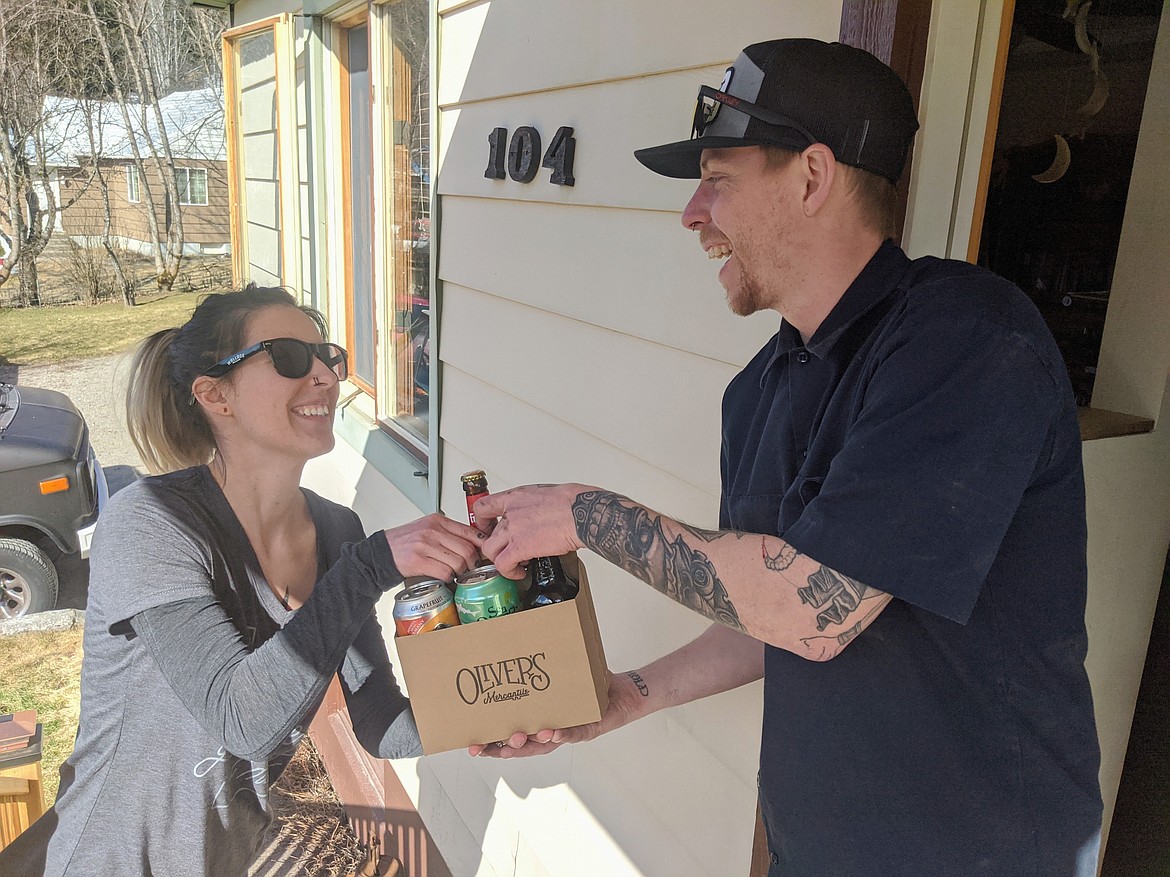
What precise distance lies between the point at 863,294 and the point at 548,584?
2.27ft

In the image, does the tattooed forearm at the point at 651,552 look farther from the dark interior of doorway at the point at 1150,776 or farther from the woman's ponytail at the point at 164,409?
the dark interior of doorway at the point at 1150,776

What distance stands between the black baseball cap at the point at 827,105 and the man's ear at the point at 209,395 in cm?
119

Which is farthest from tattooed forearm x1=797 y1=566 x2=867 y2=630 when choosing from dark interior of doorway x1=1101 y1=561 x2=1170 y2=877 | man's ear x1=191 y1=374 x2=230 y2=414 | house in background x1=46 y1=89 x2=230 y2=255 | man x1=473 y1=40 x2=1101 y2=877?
house in background x1=46 y1=89 x2=230 y2=255

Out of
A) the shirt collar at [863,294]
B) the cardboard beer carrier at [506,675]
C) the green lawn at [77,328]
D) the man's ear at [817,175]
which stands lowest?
the green lawn at [77,328]

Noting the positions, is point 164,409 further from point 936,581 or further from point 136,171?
point 136,171

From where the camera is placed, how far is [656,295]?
6.84 feet

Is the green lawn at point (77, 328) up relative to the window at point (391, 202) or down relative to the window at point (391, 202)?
down

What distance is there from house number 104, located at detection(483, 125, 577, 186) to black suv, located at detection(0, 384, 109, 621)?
14.2ft

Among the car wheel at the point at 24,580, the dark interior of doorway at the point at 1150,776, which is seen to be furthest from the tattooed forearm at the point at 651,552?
the car wheel at the point at 24,580

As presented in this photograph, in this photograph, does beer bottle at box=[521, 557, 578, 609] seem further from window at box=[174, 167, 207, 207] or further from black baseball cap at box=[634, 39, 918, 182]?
window at box=[174, 167, 207, 207]

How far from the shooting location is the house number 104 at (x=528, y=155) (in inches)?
94.4

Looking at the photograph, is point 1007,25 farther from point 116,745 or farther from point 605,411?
point 116,745

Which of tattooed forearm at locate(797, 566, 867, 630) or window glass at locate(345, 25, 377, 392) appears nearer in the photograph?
tattooed forearm at locate(797, 566, 867, 630)

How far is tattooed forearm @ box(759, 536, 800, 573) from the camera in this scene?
1110 millimetres
